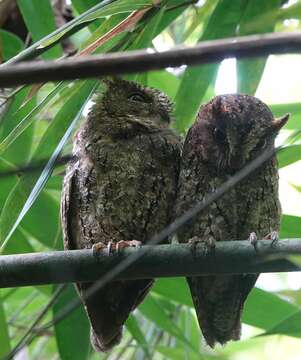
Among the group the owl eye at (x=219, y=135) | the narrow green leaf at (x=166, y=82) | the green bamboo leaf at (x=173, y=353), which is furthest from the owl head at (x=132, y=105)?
the green bamboo leaf at (x=173, y=353)

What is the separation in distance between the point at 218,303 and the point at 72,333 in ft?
2.01

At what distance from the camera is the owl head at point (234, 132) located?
2.60 m

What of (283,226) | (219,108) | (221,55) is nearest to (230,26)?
(219,108)

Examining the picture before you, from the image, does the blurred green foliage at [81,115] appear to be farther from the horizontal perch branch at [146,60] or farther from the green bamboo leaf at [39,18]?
the horizontal perch branch at [146,60]

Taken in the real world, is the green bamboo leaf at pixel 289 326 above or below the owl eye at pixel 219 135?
below

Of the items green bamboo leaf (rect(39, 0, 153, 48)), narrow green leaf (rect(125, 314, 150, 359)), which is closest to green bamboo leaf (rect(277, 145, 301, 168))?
green bamboo leaf (rect(39, 0, 153, 48))

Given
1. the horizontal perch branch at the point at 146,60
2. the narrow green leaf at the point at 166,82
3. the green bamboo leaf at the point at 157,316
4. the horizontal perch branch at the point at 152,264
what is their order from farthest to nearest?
the narrow green leaf at the point at 166,82 → the green bamboo leaf at the point at 157,316 → the horizontal perch branch at the point at 152,264 → the horizontal perch branch at the point at 146,60

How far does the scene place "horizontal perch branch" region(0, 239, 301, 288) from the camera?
1697 millimetres

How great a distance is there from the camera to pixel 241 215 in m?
2.67

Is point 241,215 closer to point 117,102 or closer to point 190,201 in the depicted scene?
point 190,201

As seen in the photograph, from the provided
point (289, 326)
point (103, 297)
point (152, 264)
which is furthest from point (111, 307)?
point (152, 264)

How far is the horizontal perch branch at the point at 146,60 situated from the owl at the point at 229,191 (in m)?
2.09

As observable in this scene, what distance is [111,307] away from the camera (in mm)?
2809

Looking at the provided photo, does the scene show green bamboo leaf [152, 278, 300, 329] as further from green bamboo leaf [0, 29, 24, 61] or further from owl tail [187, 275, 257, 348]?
green bamboo leaf [0, 29, 24, 61]
